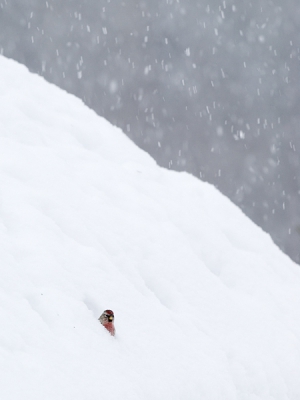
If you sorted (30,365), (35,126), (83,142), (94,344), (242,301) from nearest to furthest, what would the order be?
(30,365) → (94,344) → (242,301) → (35,126) → (83,142)

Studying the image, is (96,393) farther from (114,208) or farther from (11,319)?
(114,208)

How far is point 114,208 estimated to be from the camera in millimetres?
3062

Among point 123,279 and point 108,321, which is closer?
point 108,321

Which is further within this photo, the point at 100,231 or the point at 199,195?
the point at 199,195

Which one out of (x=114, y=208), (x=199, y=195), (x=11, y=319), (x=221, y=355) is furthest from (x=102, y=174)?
(x=11, y=319)

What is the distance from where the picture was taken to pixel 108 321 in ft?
6.73

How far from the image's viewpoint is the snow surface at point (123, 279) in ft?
5.87

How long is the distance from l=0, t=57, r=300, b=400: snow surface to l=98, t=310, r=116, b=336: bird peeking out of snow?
0.11 ft

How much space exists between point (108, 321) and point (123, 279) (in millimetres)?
421

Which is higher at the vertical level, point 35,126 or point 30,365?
point 30,365

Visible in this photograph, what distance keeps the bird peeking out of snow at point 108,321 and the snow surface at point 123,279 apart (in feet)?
0.11

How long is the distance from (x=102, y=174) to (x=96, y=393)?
2003mm

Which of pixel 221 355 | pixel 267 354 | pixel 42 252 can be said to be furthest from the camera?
pixel 267 354

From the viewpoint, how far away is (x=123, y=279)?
8.05ft
